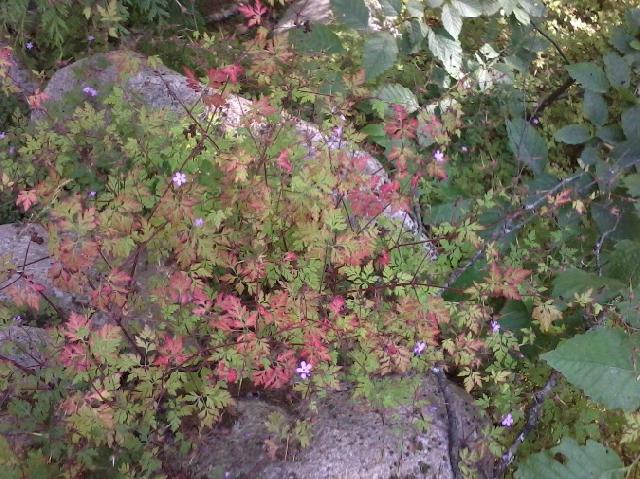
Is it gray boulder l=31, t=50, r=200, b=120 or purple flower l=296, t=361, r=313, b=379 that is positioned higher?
purple flower l=296, t=361, r=313, b=379

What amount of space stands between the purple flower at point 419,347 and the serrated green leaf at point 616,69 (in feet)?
7.14

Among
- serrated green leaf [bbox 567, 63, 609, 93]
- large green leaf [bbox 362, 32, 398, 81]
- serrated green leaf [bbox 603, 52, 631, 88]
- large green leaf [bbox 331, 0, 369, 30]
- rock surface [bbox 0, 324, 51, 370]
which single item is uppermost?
serrated green leaf [bbox 603, 52, 631, 88]

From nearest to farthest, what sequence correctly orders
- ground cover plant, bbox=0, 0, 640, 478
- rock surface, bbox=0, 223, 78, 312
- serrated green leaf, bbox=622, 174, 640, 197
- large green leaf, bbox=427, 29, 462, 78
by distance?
1. ground cover plant, bbox=0, 0, 640, 478
2. rock surface, bbox=0, 223, 78, 312
3. serrated green leaf, bbox=622, 174, 640, 197
4. large green leaf, bbox=427, 29, 462, 78

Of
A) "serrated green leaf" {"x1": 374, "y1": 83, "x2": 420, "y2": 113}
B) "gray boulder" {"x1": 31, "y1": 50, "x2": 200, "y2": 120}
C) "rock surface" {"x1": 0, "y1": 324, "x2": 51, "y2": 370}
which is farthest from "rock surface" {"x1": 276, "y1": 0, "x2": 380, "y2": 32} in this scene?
"rock surface" {"x1": 0, "y1": 324, "x2": 51, "y2": 370}

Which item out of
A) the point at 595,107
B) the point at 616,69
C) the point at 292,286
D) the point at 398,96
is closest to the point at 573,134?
the point at 595,107

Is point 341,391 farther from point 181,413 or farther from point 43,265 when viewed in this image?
point 43,265

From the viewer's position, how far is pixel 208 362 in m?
2.26

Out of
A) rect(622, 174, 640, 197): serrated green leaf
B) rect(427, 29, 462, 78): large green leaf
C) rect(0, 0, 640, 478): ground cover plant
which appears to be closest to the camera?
rect(0, 0, 640, 478): ground cover plant

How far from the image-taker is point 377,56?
308 cm

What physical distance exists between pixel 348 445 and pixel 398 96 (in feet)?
6.92

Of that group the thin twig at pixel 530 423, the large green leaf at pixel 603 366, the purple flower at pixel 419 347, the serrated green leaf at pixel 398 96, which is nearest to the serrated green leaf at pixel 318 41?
the serrated green leaf at pixel 398 96

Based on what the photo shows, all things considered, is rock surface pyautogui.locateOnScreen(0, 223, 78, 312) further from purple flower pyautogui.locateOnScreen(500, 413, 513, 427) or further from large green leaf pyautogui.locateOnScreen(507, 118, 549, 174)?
large green leaf pyautogui.locateOnScreen(507, 118, 549, 174)

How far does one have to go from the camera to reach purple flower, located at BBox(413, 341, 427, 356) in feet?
7.36

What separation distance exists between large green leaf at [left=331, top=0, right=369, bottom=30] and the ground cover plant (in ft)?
0.04
